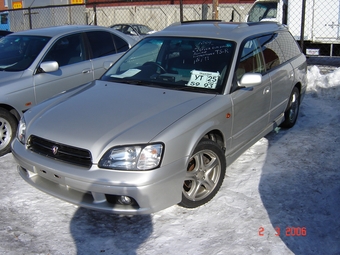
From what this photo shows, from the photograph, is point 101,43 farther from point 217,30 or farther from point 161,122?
point 161,122

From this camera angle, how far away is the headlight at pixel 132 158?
3.37 meters

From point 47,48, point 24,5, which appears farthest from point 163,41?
point 24,5

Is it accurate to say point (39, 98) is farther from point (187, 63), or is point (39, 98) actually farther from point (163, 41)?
point (187, 63)

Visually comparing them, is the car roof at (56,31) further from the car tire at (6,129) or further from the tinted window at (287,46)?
the tinted window at (287,46)

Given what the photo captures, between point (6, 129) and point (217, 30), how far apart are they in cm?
303

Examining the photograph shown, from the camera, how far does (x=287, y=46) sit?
235 inches

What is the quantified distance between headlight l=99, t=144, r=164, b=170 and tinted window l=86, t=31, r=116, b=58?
3682 mm

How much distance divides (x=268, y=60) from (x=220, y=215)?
2287mm

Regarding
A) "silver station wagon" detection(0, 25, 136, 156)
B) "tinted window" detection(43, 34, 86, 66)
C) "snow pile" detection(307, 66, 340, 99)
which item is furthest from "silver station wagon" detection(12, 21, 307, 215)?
"snow pile" detection(307, 66, 340, 99)

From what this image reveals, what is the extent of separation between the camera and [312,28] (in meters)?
12.5

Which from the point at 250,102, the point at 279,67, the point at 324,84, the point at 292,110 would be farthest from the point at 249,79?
the point at 324,84

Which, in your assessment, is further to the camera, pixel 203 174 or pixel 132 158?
pixel 203 174

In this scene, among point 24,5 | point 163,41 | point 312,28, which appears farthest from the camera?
point 24,5

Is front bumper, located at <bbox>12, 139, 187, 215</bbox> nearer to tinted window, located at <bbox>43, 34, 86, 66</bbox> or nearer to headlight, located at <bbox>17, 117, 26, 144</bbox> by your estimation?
headlight, located at <bbox>17, 117, 26, 144</bbox>
